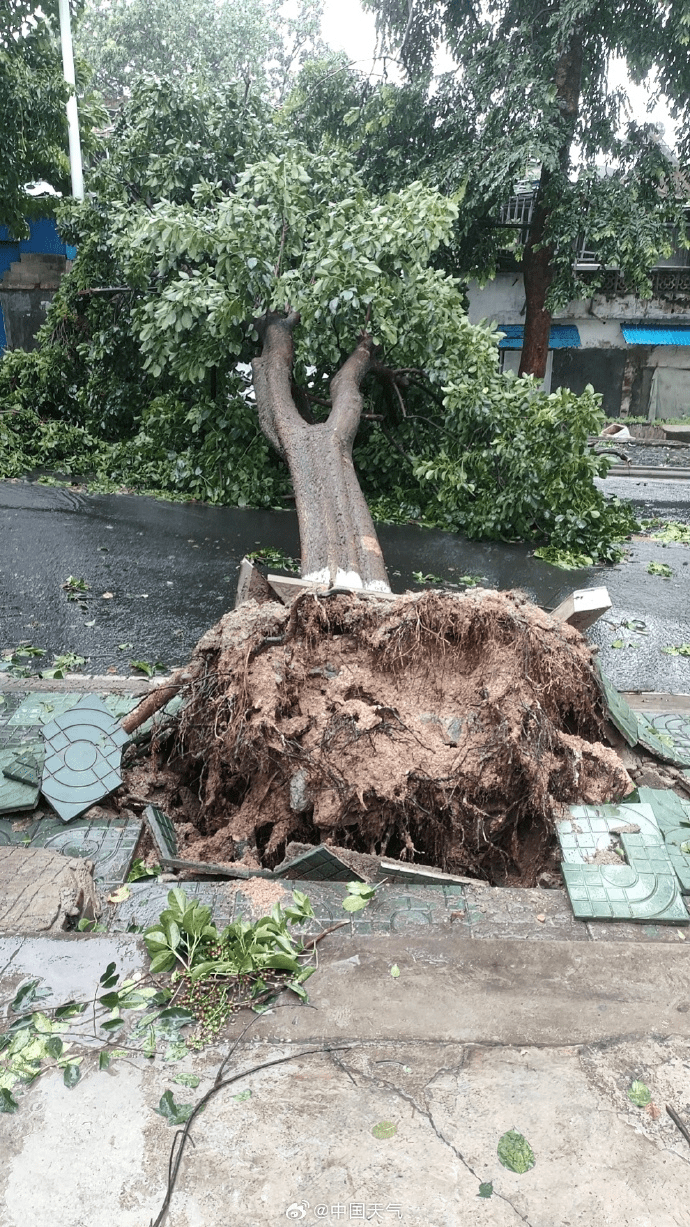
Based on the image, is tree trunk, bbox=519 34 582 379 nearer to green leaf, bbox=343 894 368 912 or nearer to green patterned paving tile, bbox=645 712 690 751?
green patterned paving tile, bbox=645 712 690 751

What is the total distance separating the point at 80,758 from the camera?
4215 millimetres

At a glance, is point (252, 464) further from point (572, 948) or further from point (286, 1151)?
point (286, 1151)

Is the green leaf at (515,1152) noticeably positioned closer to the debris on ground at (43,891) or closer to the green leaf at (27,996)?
the green leaf at (27,996)

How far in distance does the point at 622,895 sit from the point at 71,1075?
2141 mm

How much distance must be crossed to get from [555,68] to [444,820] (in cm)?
1478

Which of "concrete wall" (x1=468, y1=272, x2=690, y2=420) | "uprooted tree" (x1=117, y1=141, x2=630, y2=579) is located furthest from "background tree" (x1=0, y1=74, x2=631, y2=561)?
"concrete wall" (x1=468, y1=272, x2=690, y2=420)

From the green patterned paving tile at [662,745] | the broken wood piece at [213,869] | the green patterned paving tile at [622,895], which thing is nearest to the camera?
the green patterned paving tile at [622,895]

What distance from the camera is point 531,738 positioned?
3.82 meters

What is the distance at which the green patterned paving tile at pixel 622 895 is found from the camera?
130 inches

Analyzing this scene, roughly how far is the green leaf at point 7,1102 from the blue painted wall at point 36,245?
19390 mm

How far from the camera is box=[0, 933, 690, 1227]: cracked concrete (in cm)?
220

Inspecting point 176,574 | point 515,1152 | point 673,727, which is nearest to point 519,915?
point 515,1152

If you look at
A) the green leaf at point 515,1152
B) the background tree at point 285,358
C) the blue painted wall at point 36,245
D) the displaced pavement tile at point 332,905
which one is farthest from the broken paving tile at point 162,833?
the blue painted wall at point 36,245

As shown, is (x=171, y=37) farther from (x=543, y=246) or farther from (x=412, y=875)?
(x=412, y=875)
